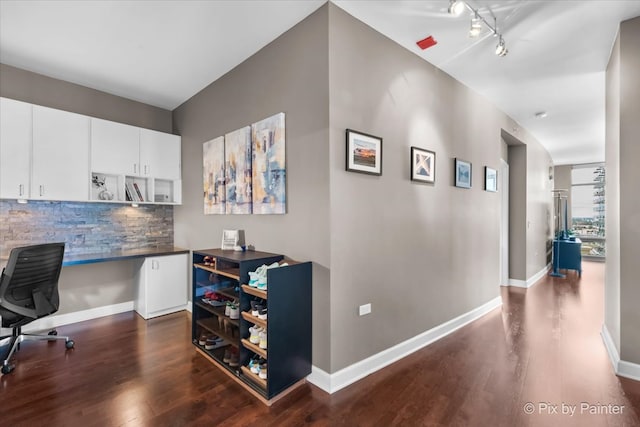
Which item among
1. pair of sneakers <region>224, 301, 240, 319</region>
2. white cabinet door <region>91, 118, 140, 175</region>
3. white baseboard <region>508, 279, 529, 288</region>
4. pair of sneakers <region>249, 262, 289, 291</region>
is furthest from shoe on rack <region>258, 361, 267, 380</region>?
white baseboard <region>508, 279, 529, 288</region>

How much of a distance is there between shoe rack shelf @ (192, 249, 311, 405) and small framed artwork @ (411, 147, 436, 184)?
1.47 m

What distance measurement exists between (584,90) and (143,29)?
5.05 m

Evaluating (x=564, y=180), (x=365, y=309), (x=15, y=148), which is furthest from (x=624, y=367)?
(x=564, y=180)

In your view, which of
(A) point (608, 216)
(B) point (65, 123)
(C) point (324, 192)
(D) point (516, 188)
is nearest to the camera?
(C) point (324, 192)

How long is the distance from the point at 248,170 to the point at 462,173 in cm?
251

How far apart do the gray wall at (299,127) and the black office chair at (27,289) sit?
5.58 feet

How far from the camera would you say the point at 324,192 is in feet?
7.41

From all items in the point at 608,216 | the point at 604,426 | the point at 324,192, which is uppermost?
the point at 324,192

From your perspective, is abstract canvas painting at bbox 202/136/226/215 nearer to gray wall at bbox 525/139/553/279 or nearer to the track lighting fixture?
the track lighting fixture

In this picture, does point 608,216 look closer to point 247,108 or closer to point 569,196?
point 247,108

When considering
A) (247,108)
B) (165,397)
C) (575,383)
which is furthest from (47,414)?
(575,383)

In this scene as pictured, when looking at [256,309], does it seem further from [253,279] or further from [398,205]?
[398,205]

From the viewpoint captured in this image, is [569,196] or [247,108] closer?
[247,108]

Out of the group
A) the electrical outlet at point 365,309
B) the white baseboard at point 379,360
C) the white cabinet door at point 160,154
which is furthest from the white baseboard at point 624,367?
the white cabinet door at point 160,154
